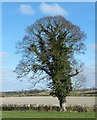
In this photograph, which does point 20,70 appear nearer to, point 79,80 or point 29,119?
point 79,80

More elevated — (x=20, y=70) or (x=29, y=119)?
(x=20, y=70)

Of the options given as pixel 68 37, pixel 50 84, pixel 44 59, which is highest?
pixel 68 37

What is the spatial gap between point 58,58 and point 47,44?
6.69ft

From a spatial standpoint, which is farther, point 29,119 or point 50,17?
point 50,17

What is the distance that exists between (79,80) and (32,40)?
6869 millimetres

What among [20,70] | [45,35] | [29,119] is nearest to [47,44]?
[45,35]

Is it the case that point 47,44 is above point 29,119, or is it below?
above

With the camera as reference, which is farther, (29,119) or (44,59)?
(44,59)

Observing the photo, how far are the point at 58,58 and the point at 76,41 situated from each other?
9.02 feet

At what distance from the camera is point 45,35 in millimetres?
39438

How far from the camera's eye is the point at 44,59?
3869 centimetres

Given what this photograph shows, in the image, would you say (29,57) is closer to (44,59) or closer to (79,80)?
(44,59)

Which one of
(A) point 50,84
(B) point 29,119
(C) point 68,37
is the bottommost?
(B) point 29,119

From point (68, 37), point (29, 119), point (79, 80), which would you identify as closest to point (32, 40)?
point (68, 37)
